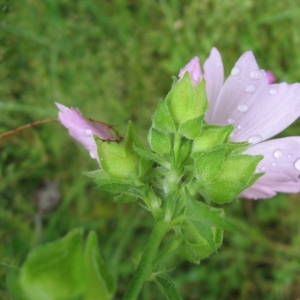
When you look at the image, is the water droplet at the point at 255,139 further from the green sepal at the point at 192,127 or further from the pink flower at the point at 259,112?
the green sepal at the point at 192,127

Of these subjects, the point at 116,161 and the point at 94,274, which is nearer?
the point at 94,274

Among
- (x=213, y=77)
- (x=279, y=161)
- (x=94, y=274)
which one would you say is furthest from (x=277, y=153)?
(x=94, y=274)

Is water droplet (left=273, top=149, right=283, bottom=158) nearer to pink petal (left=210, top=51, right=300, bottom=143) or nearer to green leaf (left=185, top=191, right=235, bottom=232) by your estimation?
pink petal (left=210, top=51, right=300, bottom=143)

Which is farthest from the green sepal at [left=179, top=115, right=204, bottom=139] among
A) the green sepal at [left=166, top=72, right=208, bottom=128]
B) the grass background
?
the grass background

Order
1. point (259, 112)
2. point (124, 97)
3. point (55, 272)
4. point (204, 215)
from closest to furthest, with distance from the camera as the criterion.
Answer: point (55, 272)
point (204, 215)
point (259, 112)
point (124, 97)

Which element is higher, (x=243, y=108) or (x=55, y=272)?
(x=55, y=272)

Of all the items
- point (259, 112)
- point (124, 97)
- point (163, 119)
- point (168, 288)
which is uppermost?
point (163, 119)

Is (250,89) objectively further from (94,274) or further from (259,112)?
(94,274)
